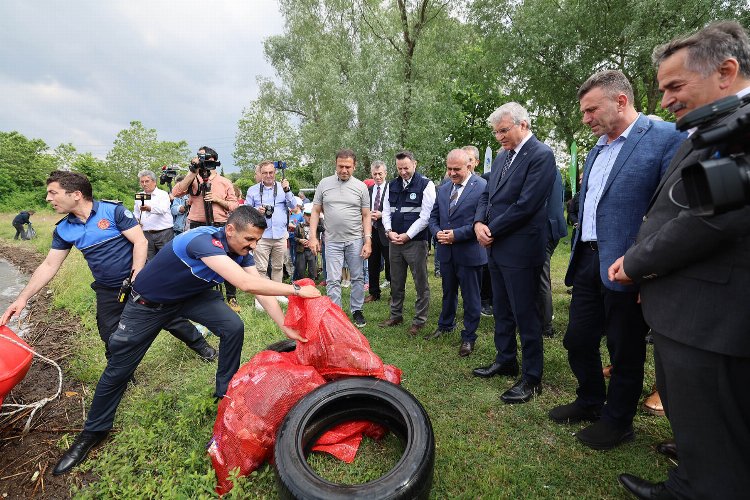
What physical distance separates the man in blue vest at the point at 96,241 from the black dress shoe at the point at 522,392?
2.85m

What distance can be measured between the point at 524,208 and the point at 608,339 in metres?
1.07

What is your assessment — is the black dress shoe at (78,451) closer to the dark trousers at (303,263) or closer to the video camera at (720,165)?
the video camera at (720,165)

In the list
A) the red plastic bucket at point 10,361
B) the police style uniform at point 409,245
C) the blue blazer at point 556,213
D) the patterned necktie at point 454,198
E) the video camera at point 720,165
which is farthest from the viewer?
the police style uniform at point 409,245

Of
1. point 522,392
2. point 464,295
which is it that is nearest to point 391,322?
point 464,295

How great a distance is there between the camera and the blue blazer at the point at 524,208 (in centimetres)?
293

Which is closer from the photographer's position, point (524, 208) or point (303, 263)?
point (524, 208)

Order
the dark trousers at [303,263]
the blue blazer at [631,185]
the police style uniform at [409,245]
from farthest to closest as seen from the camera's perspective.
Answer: the dark trousers at [303,263], the police style uniform at [409,245], the blue blazer at [631,185]

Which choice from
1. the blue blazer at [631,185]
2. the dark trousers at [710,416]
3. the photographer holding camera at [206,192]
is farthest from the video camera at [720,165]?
the photographer holding camera at [206,192]

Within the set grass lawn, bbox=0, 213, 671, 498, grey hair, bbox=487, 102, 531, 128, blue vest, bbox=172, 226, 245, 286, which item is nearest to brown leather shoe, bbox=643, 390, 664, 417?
grass lawn, bbox=0, 213, 671, 498

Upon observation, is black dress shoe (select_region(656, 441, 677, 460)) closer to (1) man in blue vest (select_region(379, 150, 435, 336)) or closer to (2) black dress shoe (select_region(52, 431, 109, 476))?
(1) man in blue vest (select_region(379, 150, 435, 336))

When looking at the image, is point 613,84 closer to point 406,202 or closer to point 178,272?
point 406,202

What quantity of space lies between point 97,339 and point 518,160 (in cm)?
541

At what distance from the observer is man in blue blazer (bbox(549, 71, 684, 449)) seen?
221 cm

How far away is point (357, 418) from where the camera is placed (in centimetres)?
259
